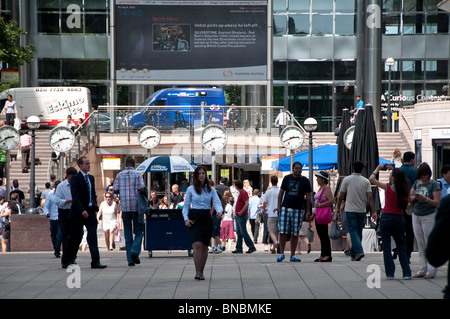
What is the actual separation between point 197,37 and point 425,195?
3122 cm

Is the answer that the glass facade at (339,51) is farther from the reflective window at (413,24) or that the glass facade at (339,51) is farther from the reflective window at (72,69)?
the reflective window at (72,69)

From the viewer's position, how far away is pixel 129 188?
44.7ft

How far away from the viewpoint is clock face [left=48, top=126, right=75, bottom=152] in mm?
28438

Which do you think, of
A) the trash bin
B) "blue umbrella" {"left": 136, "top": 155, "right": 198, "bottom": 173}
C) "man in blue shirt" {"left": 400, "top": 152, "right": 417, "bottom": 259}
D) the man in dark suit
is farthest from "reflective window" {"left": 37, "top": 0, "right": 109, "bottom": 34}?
"man in blue shirt" {"left": 400, "top": 152, "right": 417, "bottom": 259}

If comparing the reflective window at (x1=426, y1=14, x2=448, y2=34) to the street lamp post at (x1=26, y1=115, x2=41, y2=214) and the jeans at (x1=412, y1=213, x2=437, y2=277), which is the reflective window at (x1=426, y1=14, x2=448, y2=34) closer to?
the street lamp post at (x1=26, y1=115, x2=41, y2=214)

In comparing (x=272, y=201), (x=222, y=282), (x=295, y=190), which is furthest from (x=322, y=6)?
(x=222, y=282)

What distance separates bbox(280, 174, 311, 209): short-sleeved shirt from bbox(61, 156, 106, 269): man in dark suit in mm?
3221

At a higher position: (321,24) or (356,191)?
(321,24)

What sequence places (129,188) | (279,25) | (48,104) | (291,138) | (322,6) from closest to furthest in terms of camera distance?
(129,188) → (291,138) → (48,104) → (322,6) → (279,25)

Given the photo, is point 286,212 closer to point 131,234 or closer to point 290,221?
point 290,221

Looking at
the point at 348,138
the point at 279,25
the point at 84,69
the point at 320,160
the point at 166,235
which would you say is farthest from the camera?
the point at 84,69

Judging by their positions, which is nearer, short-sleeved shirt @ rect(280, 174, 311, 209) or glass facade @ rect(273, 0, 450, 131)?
short-sleeved shirt @ rect(280, 174, 311, 209)

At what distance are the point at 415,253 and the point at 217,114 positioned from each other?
18.4 m
